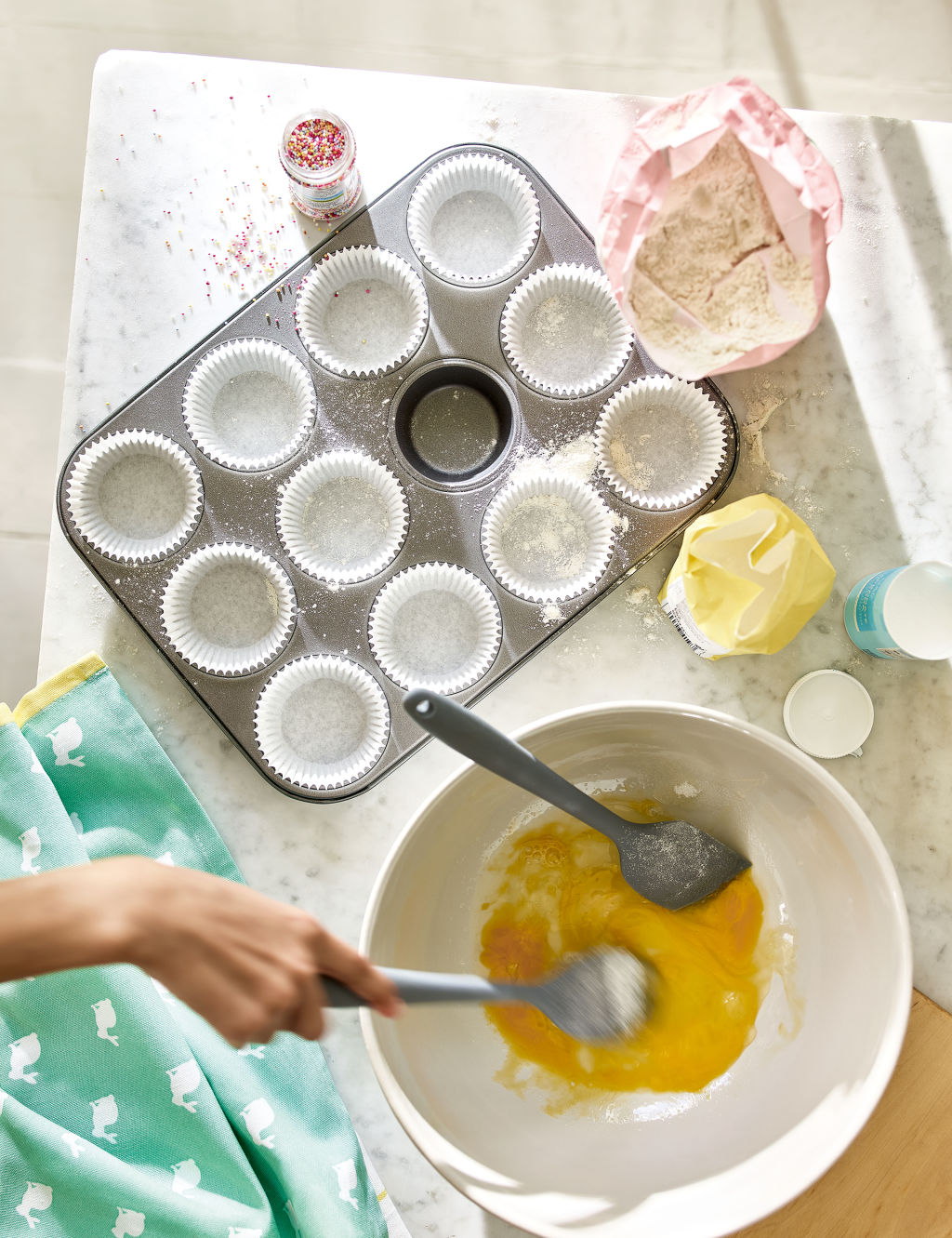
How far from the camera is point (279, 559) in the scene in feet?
3.52

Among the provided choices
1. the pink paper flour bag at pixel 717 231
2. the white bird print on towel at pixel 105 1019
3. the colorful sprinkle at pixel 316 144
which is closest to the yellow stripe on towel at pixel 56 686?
the white bird print on towel at pixel 105 1019

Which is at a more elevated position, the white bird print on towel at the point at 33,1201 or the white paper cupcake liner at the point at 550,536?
the white paper cupcake liner at the point at 550,536

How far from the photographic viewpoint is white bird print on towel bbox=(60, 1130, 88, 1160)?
94 centimetres

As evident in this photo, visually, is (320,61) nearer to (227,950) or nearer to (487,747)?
(487,747)

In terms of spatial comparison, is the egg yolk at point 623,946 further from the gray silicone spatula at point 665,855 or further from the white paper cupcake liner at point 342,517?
the white paper cupcake liner at point 342,517

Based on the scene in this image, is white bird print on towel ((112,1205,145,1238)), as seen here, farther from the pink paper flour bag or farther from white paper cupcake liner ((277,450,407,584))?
the pink paper flour bag

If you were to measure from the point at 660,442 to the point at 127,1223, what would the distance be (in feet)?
3.53

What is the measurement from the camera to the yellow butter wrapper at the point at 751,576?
924mm

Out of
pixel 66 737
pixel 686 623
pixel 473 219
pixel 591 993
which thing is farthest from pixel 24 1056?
pixel 473 219

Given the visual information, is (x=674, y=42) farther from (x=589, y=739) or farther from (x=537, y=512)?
(x=589, y=739)

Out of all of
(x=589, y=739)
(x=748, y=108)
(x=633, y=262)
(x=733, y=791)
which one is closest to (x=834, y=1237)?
(x=733, y=791)

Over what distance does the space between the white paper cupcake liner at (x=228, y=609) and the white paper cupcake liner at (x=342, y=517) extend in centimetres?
5

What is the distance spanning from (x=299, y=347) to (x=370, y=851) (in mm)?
630

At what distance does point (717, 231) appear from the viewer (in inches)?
38.4
